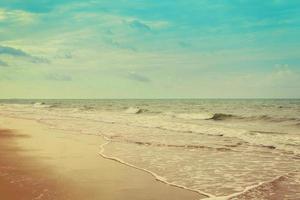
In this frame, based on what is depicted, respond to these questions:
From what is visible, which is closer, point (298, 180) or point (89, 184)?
point (89, 184)

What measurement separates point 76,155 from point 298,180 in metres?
6.47

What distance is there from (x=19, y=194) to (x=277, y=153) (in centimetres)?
919

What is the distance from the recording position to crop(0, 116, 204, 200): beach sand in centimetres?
758

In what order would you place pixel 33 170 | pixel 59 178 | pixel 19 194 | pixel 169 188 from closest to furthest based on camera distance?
pixel 19 194
pixel 169 188
pixel 59 178
pixel 33 170

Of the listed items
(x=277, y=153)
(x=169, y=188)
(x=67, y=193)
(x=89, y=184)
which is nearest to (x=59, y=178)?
(x=89, y=184)

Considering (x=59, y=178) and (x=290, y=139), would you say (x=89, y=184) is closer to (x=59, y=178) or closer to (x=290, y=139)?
(x=59, y=178)

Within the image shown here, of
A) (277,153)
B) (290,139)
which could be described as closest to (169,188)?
(277,153)

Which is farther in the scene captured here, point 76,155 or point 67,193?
point 76,155

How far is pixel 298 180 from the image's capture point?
9219mm

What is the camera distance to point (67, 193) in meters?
7.60

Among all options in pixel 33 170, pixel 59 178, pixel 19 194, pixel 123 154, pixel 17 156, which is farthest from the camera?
pixel 123 154

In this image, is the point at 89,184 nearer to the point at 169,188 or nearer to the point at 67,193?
the point at 67,193

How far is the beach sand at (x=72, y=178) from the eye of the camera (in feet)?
24.9

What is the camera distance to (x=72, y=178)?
354 inches
